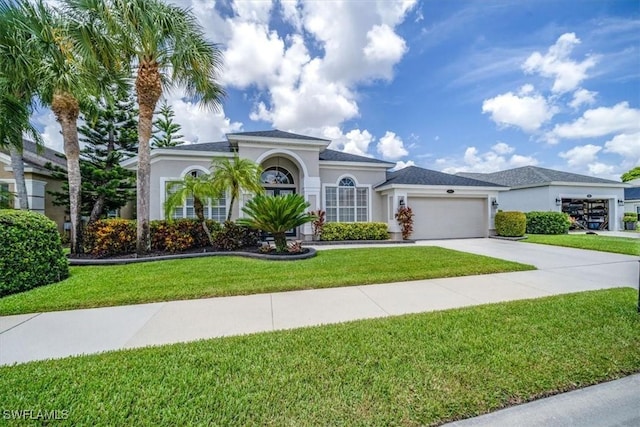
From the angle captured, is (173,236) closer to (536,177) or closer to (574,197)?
(536,177)

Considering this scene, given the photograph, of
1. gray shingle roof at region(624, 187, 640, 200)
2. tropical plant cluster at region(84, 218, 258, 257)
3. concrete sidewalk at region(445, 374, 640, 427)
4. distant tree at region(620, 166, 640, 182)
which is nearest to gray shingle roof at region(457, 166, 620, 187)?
gray shingle roof at region(624, 187, 640, 200)

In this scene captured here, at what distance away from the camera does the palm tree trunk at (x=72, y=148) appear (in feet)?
28.7

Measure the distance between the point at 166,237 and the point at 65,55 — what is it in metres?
6.39

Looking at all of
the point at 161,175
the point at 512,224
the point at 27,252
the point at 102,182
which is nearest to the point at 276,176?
the point at 161,175

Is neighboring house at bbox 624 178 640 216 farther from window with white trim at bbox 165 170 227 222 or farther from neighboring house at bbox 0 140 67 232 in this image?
neighboring house at bbox 0 140 67 232

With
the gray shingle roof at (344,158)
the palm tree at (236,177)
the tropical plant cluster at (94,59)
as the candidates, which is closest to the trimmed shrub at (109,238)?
the tropical plant cluster at (94,59)

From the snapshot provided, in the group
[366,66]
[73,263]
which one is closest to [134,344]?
[73,263]

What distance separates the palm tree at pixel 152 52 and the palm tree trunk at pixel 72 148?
2235 mm

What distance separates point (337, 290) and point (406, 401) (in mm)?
3253

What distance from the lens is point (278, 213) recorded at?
29.5 feet

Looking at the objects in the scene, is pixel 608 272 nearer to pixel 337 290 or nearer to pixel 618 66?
pixel 337 290

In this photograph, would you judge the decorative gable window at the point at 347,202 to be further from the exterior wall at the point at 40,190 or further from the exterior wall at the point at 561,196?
the exterior wall at the point at 561,196

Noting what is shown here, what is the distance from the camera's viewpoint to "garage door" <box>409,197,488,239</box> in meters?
15.0

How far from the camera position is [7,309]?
4297mm
